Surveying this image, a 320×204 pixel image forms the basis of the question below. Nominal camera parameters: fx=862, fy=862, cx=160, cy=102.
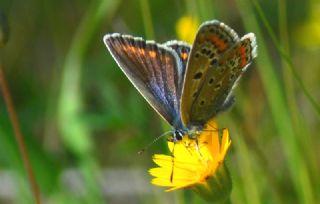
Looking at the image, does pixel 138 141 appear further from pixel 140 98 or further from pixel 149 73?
pixel 149 73

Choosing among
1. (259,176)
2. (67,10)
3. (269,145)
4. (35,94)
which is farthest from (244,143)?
(67,10)

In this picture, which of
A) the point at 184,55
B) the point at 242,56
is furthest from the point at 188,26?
the point at 242,56

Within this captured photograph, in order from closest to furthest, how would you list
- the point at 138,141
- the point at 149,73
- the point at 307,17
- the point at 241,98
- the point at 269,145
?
the point at 149,73
the point at 241,98
the point at 138,141
the point at 269,145
the point at 307,17

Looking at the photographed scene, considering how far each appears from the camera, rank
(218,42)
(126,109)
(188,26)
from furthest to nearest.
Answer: (126,109), (188,26), (218,42)

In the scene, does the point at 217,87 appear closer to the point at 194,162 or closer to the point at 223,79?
the point at 223,79

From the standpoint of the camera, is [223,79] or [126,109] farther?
[126,109]

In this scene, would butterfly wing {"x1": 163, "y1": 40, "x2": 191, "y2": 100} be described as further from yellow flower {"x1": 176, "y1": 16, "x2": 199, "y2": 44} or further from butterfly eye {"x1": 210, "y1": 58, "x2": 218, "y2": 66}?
yellow flower {"x1": 176, "y1": 16, "x2": 199, "y2": 44}

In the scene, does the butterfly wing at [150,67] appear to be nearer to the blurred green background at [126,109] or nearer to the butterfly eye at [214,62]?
the butterfly eye at [214,62]
